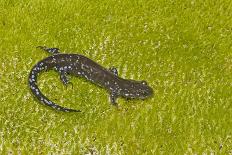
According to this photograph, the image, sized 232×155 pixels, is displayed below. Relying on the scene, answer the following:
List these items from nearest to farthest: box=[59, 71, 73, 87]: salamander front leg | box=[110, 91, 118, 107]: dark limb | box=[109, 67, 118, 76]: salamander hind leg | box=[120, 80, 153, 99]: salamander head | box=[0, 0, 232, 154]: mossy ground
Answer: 1. box=[0, 0, 232, 154]: mossy ground
2. box=[120, 80, 153, 99]: salamander head
3. box=[110, 91, 118, 107]: dark limb
4. box=[59, 71, 73, 87]: salamander front leg
5. box=[109, 67, 118, 76]: salamander hind leg

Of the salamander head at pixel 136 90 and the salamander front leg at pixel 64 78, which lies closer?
the salamander head at pixel 136 90

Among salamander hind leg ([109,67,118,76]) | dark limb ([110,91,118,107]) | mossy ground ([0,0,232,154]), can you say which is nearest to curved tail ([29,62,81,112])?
mossy ground ([0,0,232,154])

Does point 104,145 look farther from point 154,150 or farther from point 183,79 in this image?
point 183,79

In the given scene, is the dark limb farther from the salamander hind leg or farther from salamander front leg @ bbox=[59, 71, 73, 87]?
salamander front leg @ bbox=[59, 71, 73, 87]

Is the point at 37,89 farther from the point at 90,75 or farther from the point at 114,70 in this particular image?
the point at 114,70

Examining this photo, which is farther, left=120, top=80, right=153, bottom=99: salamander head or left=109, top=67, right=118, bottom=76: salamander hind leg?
left=109, top=67, right=118, bottom=76: salamander hind leg

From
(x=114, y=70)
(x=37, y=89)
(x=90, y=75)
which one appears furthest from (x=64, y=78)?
(x=114, y=70)

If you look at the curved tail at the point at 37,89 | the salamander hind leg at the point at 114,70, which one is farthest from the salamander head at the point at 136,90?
the curved tail at the point at 37,89

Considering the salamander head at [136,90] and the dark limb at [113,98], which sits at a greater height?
the salamander head at [136,90]

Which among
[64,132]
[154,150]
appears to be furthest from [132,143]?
[64,132]

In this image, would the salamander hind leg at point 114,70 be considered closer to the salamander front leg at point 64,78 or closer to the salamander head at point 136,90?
the salamander head at point 136,90
